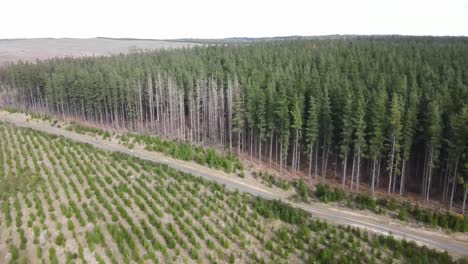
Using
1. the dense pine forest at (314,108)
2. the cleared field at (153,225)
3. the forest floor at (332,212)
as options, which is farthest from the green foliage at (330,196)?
the cleared field at (153,225)

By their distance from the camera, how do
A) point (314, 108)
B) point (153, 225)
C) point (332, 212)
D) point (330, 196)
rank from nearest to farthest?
1. point (153, 225)
2. point (332, 212)
3. point (330, 196)
4. point (314, 108)

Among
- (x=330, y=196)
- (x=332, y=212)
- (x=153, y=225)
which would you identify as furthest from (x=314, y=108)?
(x=153, y=225)

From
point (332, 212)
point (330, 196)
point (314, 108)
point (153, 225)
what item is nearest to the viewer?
point (153, 225)

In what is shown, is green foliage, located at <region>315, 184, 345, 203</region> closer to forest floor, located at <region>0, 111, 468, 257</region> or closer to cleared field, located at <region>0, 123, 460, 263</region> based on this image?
forest floor, located at <region>0, 111, 468, 257</region>

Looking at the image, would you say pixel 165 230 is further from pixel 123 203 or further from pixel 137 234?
pixel 123 203

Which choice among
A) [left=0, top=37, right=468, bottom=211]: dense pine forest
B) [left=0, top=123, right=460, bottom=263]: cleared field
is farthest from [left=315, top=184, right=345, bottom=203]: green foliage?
[left=0, top=123, right=460, bottom=263]: cleared field

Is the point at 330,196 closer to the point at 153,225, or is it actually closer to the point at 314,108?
the point at 314,108

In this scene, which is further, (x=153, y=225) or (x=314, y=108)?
(x=314, y=108)
